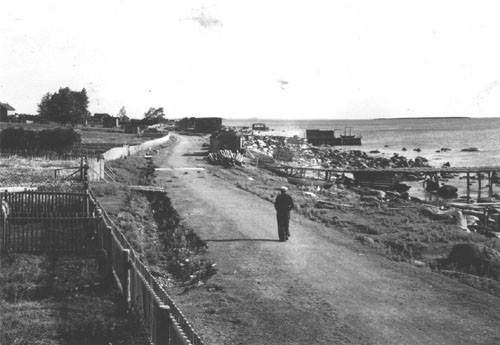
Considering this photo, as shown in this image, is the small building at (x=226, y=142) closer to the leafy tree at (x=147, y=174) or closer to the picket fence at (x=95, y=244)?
the leafy tree at (x=147, y=174)

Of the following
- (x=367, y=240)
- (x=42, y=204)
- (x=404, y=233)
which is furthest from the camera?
(x=404, y=233)

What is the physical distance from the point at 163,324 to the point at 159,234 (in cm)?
1189

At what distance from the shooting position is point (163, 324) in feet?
21.5

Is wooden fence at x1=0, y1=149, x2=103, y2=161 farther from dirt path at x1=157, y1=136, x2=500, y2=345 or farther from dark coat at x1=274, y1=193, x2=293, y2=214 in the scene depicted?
dark coat at x1=274, y1=193, x2=293, y2=214

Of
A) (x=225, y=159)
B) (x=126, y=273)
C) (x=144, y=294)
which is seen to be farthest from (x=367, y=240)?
(x=225, y=159)

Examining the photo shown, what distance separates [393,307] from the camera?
1004 centimetres

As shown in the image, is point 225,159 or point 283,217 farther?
point 225,159

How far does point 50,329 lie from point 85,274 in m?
3.30

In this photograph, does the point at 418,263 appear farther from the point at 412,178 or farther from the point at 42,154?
the point at 412,178

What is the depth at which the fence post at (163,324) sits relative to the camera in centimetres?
646

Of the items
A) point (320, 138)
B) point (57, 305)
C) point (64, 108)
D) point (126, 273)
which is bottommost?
point (57, 305)

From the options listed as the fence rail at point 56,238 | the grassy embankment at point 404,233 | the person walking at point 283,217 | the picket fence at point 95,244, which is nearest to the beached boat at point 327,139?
the grassy embankment at point 404,233

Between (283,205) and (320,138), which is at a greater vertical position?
(320,138)

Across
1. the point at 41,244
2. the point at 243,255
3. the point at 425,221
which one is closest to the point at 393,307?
the point at 243,255
